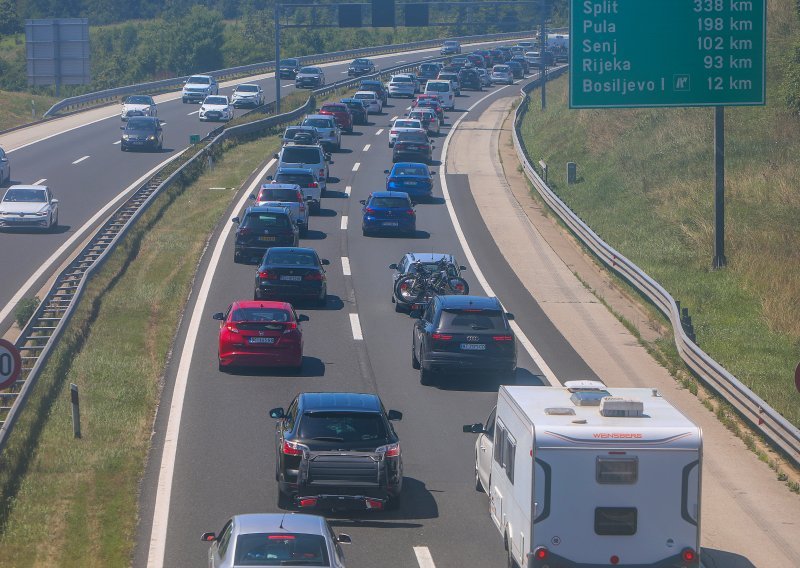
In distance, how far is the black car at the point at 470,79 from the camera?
305 feet

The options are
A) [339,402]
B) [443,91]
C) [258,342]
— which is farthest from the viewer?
[443,91]

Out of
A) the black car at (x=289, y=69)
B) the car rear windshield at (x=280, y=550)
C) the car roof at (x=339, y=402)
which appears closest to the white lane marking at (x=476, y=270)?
the car roof at (x=339, y=402)

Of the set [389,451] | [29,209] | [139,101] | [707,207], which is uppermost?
[139,101]

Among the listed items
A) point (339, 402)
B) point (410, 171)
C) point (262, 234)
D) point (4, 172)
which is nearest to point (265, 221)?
point (262, 234)

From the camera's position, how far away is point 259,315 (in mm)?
23672

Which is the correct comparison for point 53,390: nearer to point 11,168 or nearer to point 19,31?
point 11,168

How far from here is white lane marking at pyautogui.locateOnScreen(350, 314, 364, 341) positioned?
26688 mm

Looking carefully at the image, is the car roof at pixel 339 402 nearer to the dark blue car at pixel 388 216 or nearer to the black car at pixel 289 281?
the black car at pixel 289 281

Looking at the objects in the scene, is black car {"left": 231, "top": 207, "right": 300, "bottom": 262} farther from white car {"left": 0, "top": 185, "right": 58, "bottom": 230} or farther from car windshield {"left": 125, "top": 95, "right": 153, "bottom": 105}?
car windshield {"left": 125, "top": 95, "right": 153, "bottom": 105}

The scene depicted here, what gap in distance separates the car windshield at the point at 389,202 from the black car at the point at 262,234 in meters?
5.16

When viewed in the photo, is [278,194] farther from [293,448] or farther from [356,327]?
[293,448]

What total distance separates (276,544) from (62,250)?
25969 mm

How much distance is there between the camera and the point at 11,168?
51625 millimetres

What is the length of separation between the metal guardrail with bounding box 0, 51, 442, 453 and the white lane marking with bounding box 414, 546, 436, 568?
20.2ft
